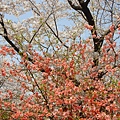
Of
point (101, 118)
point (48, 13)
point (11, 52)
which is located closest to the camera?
point (101, 118)

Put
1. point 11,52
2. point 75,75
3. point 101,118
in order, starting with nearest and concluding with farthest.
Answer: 1. point 101,118
2. point 75,75
3. point 11,52

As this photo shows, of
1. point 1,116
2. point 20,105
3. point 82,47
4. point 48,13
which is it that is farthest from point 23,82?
point 48,13

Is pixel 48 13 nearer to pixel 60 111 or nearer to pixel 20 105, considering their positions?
pixel 20 105

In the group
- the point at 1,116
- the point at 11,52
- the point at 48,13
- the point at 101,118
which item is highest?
the point at 48,13

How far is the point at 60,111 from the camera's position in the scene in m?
6.16

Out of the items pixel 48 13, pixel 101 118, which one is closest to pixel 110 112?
pixel 101 118

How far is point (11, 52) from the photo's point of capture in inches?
284

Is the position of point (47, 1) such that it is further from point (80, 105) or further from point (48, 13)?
point (80, 105)

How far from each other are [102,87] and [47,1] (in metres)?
6.90

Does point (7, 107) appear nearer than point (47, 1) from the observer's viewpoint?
Yes

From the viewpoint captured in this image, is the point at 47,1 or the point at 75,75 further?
the point at 47,1

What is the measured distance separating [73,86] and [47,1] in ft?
22.4

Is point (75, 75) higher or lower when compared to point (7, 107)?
higher

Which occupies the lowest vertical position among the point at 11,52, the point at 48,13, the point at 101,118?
the point at 101,118
